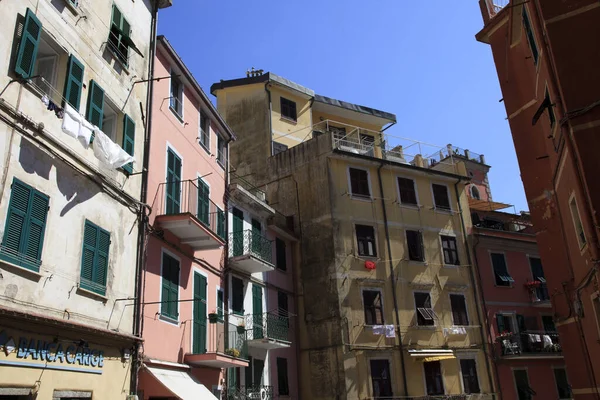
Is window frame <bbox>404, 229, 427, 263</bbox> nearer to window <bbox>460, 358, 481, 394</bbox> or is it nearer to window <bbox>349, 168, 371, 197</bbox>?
window <bbox>349, 168, 371, 197</bbox>

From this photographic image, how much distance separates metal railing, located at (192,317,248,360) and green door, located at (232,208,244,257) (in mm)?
3066

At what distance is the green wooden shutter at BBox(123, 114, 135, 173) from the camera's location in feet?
48.6

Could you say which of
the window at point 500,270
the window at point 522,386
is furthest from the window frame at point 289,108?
the window at point 522,386

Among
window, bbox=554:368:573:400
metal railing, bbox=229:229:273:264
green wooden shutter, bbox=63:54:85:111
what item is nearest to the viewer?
green wooden shutter, bbox=63:54:85:111

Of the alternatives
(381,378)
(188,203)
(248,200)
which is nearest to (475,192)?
(381,378)

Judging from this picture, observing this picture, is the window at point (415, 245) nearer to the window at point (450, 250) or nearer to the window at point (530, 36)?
the window at point (450, 250)

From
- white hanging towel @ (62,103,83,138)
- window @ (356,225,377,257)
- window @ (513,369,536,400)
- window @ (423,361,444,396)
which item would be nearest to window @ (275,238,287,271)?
window @ (356,225,377,257)

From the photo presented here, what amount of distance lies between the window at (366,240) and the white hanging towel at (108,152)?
15.6 m

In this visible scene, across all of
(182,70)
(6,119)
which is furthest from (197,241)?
(6,119)

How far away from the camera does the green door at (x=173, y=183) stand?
17.0 m

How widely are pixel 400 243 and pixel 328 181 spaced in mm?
4829

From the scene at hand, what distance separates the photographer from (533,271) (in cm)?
3183

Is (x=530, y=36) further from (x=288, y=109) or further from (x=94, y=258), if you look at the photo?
(x=288, y=109)

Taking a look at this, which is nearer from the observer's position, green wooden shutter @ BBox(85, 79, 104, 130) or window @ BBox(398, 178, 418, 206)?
green wooden shutter @ BBox(85, 79, 104, 130)
